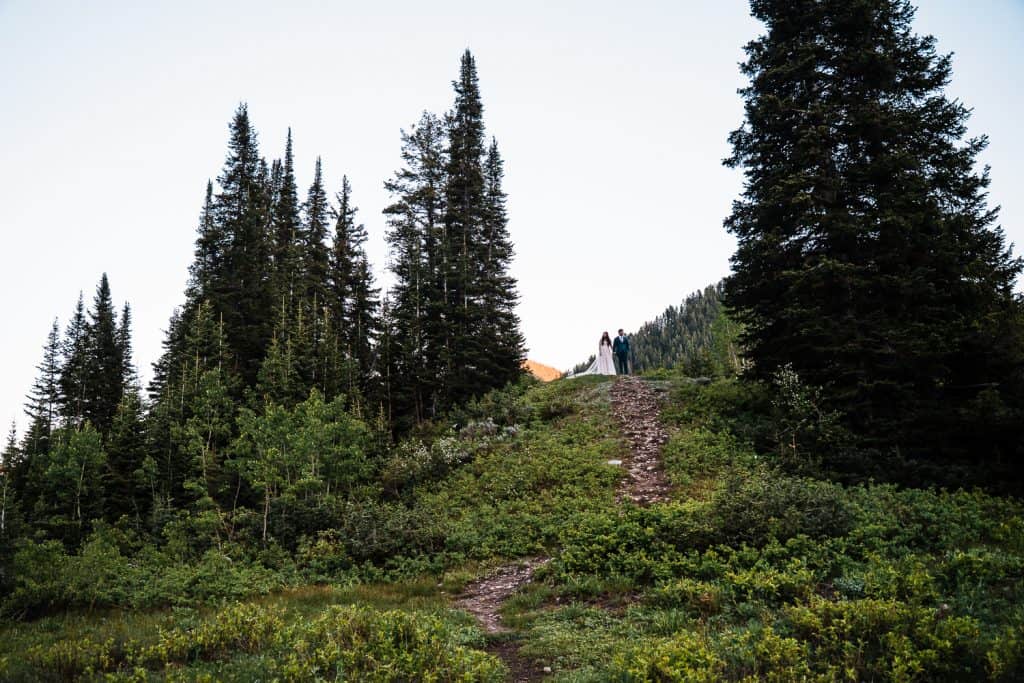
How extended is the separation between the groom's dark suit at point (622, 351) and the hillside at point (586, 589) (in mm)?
12421

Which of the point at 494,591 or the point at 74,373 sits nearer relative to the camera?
the point at 494,591

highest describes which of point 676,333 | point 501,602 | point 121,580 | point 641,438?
point 676,333

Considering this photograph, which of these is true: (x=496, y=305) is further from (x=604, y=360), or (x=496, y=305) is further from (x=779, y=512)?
(x=779, y=512)

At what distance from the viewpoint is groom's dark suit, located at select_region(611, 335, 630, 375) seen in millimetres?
29906

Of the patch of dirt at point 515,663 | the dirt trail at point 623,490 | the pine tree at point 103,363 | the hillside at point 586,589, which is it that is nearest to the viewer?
the hillside at point 586,589

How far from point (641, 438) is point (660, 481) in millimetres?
3932

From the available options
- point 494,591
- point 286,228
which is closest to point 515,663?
point 494,591

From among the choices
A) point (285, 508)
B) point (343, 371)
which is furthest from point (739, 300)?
point (343, 371)

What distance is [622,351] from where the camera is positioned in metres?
29.9

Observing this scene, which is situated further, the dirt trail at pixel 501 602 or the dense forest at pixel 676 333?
the dense forest at pixel 676 333

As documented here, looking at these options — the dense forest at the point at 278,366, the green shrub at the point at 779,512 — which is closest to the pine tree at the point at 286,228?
the dense forest at the point at 278,366

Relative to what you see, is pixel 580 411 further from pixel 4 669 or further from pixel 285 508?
pixel 4 669

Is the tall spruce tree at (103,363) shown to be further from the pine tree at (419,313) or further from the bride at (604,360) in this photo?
the bride at (604,360)

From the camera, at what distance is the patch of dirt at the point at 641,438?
1503 centimetres
